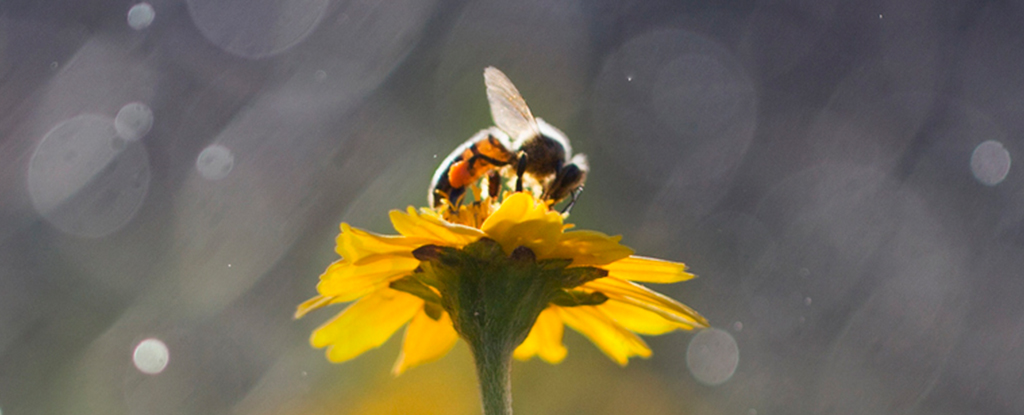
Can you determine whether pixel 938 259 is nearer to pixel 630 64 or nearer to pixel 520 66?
pixel 630 64

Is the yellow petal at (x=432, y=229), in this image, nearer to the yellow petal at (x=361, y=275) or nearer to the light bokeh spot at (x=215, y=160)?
the yellow petal at (x=361, y=275)

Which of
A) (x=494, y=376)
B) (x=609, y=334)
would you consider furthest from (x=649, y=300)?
(x=494, y=376)

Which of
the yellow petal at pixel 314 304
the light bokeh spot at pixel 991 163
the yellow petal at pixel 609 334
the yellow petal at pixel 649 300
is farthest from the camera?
the light bokeh spot at pixel 991 163

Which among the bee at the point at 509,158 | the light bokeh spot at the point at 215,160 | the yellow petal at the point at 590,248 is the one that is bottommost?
the yellow petal at the point at 590,248

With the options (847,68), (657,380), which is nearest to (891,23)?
(847,68)

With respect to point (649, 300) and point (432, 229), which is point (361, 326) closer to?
point (432, 229)

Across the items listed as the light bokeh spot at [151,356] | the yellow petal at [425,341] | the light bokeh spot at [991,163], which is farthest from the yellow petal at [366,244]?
the light bokeh spot at [991,163]
